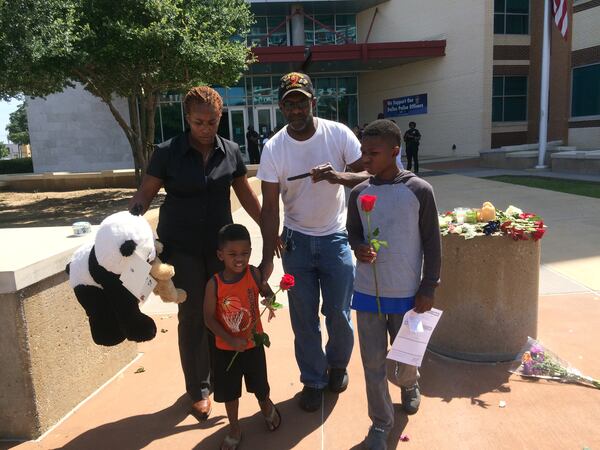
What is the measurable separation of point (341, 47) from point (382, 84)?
5.20 meters

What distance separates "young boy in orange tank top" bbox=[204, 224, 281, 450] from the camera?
2.50 m

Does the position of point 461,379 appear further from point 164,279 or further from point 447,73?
point 447,73

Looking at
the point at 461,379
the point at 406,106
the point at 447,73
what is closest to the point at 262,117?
the point at 406,106

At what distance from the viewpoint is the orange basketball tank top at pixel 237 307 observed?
8.29ft

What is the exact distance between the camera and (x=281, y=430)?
275 cm

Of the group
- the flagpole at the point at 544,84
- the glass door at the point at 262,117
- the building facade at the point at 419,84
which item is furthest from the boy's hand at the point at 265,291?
the glass door at the point at 262,117

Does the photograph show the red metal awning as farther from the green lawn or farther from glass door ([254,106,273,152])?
the green lawn

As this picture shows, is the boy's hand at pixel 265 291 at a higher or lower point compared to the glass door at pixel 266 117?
lower

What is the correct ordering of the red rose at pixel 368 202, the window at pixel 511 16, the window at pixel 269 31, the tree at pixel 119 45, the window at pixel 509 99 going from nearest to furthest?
1. the red rose at pixel 368 202
2. the tree at pixel 119 45
3. the window at pixel 511 16
4. the window at pixel 509 99
5. the window at pixel 269 31

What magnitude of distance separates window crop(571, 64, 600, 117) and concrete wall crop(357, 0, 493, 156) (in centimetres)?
413

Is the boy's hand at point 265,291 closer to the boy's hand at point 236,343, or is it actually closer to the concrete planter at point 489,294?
the boy's hand at point 236,343

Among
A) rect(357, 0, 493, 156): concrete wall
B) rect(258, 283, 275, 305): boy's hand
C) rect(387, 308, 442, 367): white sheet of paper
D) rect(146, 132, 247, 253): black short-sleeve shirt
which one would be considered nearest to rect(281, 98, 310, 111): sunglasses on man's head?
rect(146, 132, 247, 253): black short-sleeve shirt

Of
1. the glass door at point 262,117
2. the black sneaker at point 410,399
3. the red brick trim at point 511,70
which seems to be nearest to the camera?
the black sneaker at point 410,399

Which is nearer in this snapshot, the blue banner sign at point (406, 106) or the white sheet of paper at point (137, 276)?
the white sheet of paper at point (137, 276)
